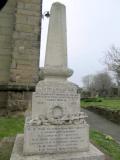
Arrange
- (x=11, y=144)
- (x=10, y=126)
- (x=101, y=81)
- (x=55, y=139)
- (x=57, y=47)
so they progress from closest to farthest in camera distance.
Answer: (x=55, y=139) → (x=57, y=47) → (x=11, y=144) → (x=10, y=126) → (x=101, y=81)

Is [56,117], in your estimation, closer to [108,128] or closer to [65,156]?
[65,156]

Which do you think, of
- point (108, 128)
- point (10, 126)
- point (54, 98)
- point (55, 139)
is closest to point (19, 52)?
point (10, 126)

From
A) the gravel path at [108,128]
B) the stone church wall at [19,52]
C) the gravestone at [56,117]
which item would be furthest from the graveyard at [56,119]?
the gravel path at [108,128]

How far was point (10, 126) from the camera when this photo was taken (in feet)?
23.3

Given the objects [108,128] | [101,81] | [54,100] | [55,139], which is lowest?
[108,128]

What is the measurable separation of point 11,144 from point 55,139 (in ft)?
5.33

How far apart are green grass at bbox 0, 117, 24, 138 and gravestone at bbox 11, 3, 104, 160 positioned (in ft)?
6.05

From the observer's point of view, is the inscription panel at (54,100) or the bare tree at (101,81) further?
the bare tree at (101,81)

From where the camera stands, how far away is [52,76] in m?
4.54

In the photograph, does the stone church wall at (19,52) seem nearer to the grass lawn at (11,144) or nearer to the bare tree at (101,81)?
the grass lawn at (11,144)

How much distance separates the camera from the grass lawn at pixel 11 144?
4.96m

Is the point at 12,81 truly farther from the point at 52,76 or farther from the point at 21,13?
the point at 52,76

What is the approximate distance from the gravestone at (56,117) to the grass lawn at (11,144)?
44 centimetres

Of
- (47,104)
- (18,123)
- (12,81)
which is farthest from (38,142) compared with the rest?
(12,81)
